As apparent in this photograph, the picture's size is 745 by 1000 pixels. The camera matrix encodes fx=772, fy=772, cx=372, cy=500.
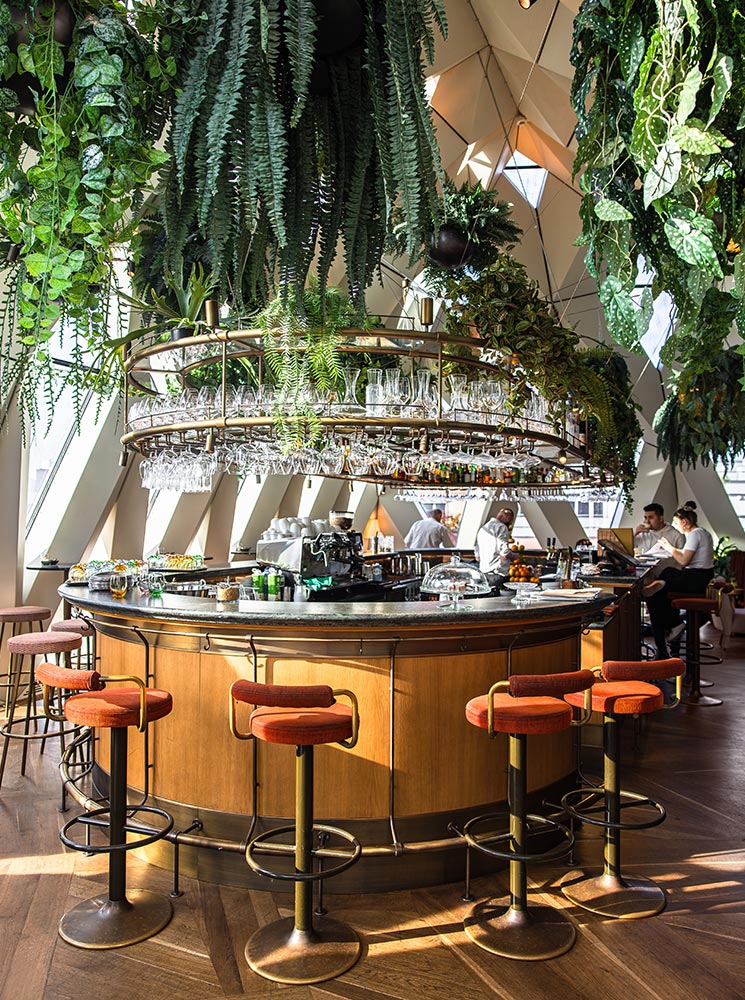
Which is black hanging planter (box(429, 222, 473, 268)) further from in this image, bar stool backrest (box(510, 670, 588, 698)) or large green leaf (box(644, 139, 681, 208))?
large green leaf (box(644, 139, 681, 208))

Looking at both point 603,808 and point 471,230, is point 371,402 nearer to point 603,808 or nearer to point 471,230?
point 471,230

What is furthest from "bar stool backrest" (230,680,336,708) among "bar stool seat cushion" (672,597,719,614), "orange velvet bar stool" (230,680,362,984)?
"bar stool seat cushion" (672,597,719,614)

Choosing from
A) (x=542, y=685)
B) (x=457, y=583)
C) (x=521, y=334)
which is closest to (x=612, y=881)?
(x=542, y=685)

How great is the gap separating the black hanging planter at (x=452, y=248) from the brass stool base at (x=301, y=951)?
3.18m

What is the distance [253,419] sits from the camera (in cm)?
390

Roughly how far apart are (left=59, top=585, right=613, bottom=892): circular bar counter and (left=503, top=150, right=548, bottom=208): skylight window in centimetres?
1007

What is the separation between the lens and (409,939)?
3.43m

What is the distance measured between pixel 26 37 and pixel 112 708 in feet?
9.26

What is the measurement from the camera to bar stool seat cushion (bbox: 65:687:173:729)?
136 inches

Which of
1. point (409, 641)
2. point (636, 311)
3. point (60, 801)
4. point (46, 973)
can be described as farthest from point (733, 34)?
point (60, 801)

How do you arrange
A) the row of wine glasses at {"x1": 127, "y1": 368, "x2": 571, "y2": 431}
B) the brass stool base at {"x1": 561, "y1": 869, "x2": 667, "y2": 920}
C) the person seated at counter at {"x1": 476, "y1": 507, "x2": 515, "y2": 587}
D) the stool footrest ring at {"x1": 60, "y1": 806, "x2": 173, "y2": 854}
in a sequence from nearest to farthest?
the stool footrest ring at {"x1": 60, "y1": 806, "x2": 173, "y2": 854}
the brass stool base at {"x1": 561, "y1": 869, "x2": 667, "y2": 920}
the row of wine glasses at {"x1": 127, "y1": 368, "x2": 571, "y2": 431}
the person seated at counter at {"x1": 476, "y1": 507, "x2": 515, "y2": 587}

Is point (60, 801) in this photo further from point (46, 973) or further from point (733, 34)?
point (733, 34)

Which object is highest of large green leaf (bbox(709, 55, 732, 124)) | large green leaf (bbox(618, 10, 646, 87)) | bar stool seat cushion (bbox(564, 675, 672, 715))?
large green leaf (bbox(618, 10, 646, 87))

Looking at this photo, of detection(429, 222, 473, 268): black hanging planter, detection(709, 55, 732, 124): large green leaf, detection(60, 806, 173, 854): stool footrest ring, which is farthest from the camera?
detection(429, 222, 473, 268): black hanging planter
